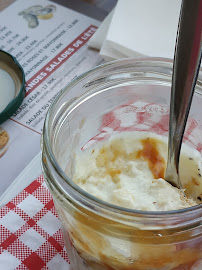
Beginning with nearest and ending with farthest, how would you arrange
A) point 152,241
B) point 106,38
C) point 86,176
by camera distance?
1. point 152,241
2. point 86,176
3. point 106,38

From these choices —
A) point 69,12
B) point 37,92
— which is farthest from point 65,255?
point 69,12

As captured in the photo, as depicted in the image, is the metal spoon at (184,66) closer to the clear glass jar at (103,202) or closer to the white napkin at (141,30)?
the clear glass jar at (103,202)

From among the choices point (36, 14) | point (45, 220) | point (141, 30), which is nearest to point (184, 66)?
point (45, 220)

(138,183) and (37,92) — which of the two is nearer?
(138,183)

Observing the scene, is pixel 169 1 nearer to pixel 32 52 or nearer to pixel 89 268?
pixel 32 52

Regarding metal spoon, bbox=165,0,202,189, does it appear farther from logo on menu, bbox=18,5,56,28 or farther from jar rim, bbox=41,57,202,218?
logo on menu, bbox=18,5,56,28
